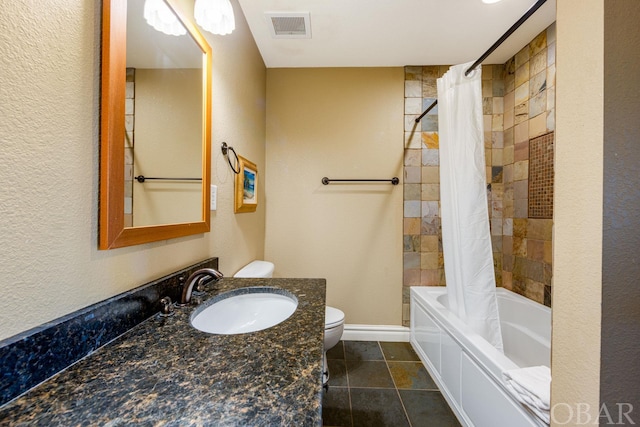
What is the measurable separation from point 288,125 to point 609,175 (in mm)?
2038

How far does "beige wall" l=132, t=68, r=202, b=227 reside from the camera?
29.9 inches

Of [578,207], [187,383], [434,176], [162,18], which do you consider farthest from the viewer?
[434,176]

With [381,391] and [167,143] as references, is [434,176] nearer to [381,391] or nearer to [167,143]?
[381,391]

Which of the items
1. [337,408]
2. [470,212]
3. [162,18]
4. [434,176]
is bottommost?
[337,408]

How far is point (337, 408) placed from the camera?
142 cm

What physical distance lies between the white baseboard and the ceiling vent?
2362 mm

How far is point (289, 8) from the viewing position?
1575 millimetres

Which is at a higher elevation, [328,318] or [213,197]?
[213,197]

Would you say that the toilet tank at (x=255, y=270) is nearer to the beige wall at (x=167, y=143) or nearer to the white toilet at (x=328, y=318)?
the white toilet at (x=328, y=318)

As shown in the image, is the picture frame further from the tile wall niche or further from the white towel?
the white towel

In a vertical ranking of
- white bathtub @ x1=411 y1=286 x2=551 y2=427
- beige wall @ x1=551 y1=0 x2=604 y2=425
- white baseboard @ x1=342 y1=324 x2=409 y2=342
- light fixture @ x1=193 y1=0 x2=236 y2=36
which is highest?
light fixture @ x1=193 y1=0 x2=236 y2=36

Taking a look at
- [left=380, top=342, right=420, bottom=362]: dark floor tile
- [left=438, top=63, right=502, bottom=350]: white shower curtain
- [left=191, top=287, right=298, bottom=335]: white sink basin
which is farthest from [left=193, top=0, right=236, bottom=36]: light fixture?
[left=380, top=342, right=420, bottom=362]: dark floor tile

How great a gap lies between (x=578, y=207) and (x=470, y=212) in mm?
958

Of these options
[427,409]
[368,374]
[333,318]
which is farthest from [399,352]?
[333,318]
